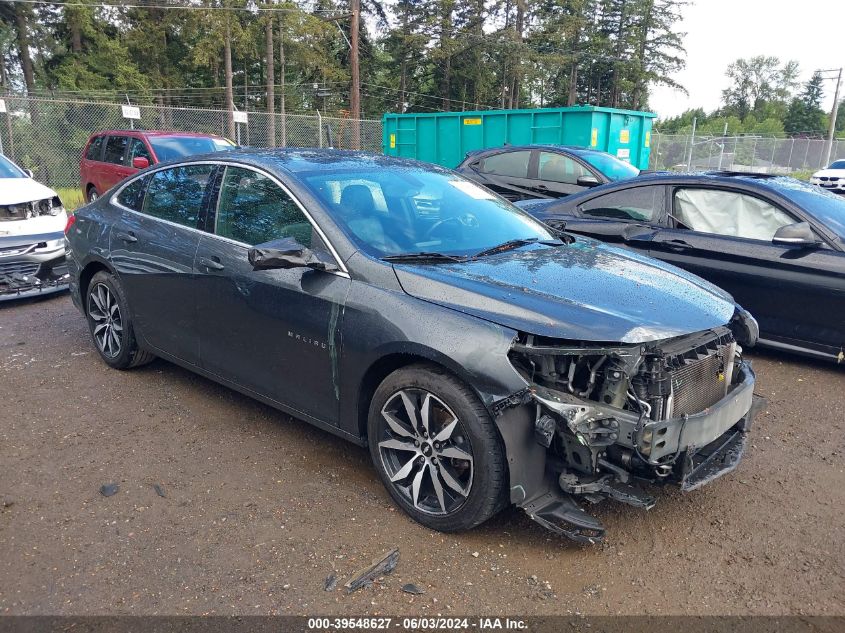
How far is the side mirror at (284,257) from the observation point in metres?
3.24

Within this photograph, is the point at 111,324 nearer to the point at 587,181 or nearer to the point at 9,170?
the point at 9,170

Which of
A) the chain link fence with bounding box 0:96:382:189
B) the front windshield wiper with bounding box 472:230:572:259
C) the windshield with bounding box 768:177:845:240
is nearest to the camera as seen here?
the front windshield wiper with bounding box 472:230:572:259

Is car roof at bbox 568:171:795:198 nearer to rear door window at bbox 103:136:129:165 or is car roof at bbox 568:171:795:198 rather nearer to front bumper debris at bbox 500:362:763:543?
front bumper debris at bbox 500:362:763:543

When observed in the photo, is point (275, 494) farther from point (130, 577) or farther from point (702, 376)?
point (702, 376)

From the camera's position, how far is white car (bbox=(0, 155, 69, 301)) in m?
6.88

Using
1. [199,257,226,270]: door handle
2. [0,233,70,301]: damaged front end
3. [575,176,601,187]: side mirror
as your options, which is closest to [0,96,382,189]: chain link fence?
[575,176,601,187]: side mirror

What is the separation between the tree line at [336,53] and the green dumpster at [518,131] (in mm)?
18581

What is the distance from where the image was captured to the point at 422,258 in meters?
3.35

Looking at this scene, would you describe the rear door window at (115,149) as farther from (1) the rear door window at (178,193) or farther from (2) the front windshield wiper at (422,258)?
(2) the front windshield wiper at (422,258)

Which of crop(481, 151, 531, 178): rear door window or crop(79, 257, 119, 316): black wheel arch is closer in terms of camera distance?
crop(79, 257, 119, 316): black wheel arch

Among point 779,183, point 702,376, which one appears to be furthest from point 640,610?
point 779,183

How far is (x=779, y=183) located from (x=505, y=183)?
17.4 ft

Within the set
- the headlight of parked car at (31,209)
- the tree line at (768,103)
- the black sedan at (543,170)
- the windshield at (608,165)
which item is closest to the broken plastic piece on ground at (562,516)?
the headlight of parked car at (31,209)

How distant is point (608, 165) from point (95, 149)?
9522 mm
